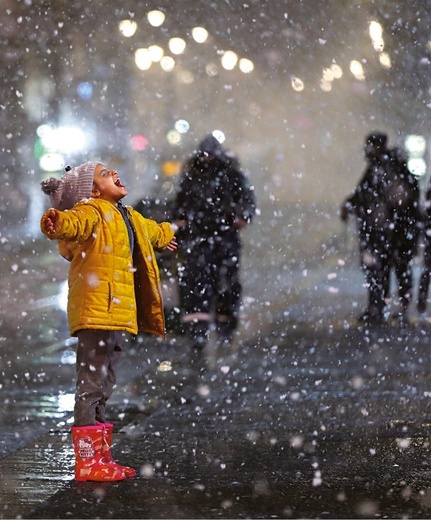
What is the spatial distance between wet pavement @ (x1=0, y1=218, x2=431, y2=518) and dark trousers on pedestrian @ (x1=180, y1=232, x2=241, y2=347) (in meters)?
0.28

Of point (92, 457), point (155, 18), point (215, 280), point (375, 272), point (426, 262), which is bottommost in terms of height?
point (92, 457)

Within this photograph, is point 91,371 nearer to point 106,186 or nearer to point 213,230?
point 106,186

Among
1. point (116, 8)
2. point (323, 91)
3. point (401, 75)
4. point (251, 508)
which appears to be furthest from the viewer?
point (323, 91)

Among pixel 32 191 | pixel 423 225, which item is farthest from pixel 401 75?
pixel 32 191

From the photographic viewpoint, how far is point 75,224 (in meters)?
5.57

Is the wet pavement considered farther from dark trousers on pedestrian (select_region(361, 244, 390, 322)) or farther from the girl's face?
the girl's face

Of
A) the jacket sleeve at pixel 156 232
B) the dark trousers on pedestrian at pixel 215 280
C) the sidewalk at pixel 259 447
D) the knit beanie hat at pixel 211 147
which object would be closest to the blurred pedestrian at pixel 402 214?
the dark trousers on pedestrian at pixel 215 280

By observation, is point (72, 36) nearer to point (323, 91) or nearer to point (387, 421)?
point (323, 91)

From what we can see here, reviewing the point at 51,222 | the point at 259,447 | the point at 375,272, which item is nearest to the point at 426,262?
the point at 375,272

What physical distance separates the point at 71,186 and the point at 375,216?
7370 millimetres

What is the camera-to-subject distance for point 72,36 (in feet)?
176

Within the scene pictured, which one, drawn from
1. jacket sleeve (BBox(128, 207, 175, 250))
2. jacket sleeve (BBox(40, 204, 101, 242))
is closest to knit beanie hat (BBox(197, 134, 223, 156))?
jacket sleeve (BBox(128, 207, 175, 250))

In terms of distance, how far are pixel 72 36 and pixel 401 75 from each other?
83.4 feet

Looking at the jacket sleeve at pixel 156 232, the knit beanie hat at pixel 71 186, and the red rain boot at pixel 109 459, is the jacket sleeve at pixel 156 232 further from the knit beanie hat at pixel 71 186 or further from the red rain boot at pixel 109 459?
the red rain boot at pixel 109 459
